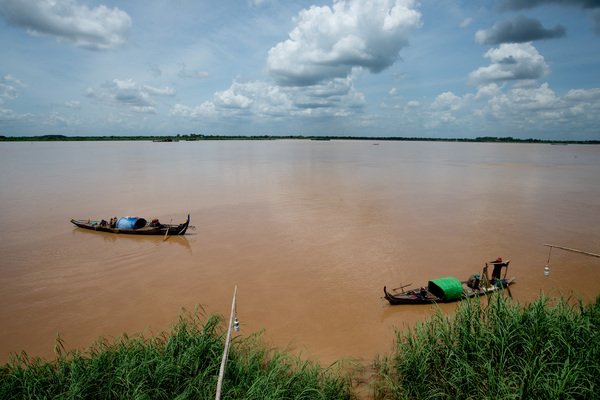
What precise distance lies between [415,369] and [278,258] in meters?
7.76

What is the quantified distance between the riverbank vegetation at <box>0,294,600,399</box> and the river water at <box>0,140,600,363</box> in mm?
1881

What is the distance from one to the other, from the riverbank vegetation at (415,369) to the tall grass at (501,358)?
0.7 inches

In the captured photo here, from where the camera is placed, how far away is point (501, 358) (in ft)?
15.1

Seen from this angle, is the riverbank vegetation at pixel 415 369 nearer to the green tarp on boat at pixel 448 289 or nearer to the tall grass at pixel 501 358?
the tall grass at pixel 501 358

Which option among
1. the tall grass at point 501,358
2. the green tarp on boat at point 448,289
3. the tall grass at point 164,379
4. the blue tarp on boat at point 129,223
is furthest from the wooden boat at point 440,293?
the blue tarp on boat at point 129,223

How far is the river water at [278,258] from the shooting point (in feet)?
27.0

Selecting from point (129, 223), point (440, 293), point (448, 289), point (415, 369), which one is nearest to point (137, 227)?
point (129, 223)

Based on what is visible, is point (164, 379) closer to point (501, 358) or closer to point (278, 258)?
point (501, 358)

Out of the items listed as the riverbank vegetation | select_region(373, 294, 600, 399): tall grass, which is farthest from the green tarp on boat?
the riverbank vegetation

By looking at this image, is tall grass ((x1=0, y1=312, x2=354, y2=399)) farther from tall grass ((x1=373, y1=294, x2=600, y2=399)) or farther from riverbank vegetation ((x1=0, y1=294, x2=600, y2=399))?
tall grass ((x1=373, y1=294, x2=600, y2=399))

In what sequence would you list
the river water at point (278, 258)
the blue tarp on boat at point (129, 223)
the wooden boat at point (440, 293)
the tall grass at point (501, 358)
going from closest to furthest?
the tall grass at point (501, 358)
the river water at point (278, 258)
the wooden boat at point (440, 293)
the blue tarp on boat at point (129, 223)

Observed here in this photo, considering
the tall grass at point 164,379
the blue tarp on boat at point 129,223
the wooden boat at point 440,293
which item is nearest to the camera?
the tall grass at point 164,379

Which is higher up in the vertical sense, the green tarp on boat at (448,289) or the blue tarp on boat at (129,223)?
the blue tarp on boat at (129,223)

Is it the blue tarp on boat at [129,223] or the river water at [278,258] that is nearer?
the river water at [278,258]
